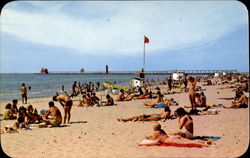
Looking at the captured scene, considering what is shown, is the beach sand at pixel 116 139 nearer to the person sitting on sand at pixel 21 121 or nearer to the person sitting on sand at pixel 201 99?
the person sitting on sand at pixel 21 121

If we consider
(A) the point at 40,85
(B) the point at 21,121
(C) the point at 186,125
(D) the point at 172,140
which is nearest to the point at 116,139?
(D) the point at 172,140

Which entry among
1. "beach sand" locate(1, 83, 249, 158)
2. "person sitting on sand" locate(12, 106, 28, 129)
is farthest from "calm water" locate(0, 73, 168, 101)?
"beach sand" locate(1, 83, 249, 158)

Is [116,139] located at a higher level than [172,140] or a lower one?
lower

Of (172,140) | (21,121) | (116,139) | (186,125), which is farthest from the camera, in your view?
(21,121)

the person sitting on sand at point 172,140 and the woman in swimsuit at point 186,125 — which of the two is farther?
the woman in swimsuit at point 186,125

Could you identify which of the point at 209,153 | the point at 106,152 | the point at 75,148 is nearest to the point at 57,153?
the point at 75,148

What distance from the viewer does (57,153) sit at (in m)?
5.41

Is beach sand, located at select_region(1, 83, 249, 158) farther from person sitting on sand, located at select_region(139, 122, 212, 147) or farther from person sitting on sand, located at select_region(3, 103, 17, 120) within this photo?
person sitting on sand, located at select_region(3, 103, 17, 120)

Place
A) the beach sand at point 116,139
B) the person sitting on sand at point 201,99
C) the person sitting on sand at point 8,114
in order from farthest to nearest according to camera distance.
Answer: the person sitting on sand at point 201,99, the person sitting on sand at point 8,114, the beach sand at point 116,139

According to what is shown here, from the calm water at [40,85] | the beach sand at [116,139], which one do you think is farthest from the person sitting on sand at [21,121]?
the calm water at [40,85]

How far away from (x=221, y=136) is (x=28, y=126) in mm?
6287

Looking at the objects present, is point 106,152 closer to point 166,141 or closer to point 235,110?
point 166,141

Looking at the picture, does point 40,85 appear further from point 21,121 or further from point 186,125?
point 186,125

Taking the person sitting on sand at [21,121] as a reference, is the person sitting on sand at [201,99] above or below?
above
